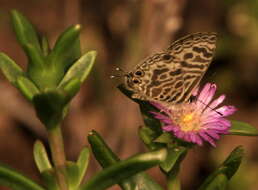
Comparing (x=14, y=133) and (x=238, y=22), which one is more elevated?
(x=238, y=22)

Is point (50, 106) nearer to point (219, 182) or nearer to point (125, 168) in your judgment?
point (125, 168)

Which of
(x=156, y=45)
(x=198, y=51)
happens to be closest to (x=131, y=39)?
(x=156, y=45)

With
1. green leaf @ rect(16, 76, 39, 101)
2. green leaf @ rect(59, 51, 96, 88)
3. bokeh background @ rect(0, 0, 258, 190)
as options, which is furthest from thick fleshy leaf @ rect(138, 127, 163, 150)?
bokeh background @ rect(0, 0, 258, 190)

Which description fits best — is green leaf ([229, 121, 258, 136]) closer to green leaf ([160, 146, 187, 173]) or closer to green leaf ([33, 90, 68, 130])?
green leaf ([160, 146, 187, 173])

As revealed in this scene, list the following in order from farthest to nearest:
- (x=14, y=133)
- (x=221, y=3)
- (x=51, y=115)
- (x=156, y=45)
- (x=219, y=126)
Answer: (x=221, y=3), (x=14, y=133), (x=156, y=45), (x=219, y=126), (x=51, y=115)

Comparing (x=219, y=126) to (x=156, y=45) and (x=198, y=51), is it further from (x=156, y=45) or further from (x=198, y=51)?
(x=156, y=45)

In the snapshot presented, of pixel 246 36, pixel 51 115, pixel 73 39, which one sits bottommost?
pixel 246 36
